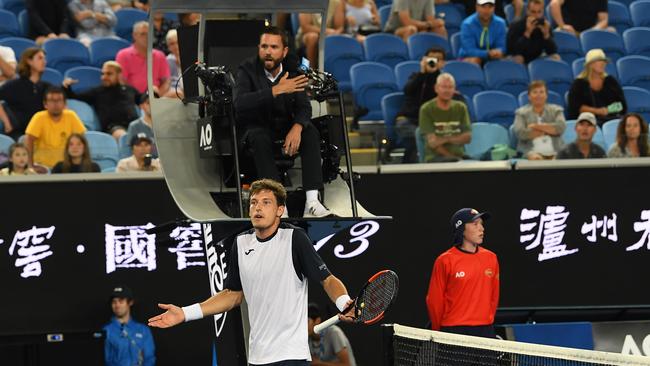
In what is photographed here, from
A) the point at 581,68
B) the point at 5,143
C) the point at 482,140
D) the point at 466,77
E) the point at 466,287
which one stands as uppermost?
the point at 581,68

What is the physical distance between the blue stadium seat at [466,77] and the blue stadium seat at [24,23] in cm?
482

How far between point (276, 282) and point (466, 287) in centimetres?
367

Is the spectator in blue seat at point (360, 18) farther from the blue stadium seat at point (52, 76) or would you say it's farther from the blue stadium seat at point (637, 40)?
the blue stadium seat at point (52, 76)

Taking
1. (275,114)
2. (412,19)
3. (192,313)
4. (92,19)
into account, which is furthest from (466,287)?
(92,19)

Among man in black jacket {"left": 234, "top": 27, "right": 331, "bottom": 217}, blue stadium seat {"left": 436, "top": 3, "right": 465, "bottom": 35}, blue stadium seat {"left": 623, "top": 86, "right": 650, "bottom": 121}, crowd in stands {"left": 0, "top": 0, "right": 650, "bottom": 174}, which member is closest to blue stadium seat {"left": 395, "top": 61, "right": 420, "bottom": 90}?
crowd in stands {"left": 0, "top": 0, "right": 650, "bottom": 174}

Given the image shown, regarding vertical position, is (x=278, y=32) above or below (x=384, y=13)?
below

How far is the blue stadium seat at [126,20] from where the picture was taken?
17.2 m

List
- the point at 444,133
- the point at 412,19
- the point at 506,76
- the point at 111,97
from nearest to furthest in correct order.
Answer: the point at 444,133 → the point at 111,97 → the point at 506,76 → the point at 412,19

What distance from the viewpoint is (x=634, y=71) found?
56.9ft

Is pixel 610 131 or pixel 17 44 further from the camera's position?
pixel 17 44

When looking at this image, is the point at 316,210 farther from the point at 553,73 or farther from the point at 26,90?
the point at 553,73

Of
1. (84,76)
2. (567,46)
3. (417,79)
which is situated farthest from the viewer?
(567,46)

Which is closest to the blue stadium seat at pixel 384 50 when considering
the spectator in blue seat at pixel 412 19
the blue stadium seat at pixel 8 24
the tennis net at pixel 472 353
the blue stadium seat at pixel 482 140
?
the spectator in blue seat at pixel 412 19

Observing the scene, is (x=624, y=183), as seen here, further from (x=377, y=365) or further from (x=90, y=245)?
(x=90, y=245)
